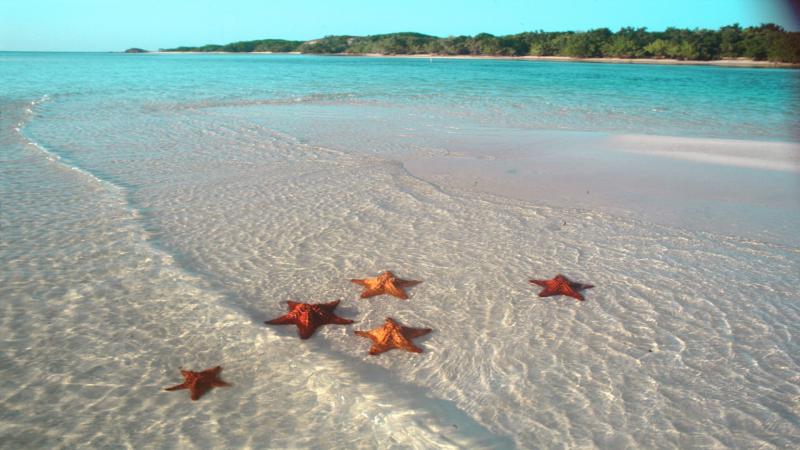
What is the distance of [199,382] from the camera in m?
3.97

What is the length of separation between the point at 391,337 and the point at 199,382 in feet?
4.82

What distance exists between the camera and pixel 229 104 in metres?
21.5

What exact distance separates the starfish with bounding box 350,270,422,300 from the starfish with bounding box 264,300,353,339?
54 cm

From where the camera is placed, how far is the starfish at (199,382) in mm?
3949

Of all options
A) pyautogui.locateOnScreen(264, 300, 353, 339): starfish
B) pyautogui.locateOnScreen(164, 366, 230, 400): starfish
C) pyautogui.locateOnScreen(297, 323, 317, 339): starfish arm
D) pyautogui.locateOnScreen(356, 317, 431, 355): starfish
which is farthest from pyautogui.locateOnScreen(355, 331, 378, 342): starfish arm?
pyautogui.locateOnScreen(164, 366, 230, 400): starfish

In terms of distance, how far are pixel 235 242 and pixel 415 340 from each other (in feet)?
9.85

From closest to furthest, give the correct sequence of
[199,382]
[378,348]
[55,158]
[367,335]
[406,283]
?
[199,382] < [378,348] < [367,335] < [406,283] < [55,158]

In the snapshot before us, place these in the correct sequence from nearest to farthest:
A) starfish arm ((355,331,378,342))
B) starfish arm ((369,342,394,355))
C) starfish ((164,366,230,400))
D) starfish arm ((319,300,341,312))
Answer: starfish ((164,366,230,400)), starfish arm ((369,342,394,355)), starfish arm ((355,331,378,342)), starfish arm ((319,300,341,312))

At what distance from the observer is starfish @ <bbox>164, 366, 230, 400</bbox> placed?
395 cm

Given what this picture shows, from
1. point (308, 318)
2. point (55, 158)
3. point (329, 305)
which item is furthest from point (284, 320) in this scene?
point (55, 158)

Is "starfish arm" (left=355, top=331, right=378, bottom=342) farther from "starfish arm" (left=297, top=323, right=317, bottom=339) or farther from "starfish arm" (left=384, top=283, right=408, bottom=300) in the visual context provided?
"starfish arm" (left=384, top=283, right=408, bottom=300)

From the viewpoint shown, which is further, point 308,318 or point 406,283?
point 406,283

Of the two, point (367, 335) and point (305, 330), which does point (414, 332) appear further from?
point (305, 330)

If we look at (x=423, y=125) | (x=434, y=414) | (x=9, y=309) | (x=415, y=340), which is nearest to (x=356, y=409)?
(x=434, y=414)
